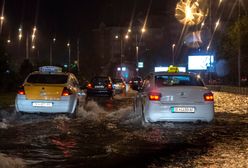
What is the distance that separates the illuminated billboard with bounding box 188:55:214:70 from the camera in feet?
243

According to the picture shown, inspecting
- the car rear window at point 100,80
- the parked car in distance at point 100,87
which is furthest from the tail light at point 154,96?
the car rear window at point 100,80

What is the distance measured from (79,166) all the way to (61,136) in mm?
3701

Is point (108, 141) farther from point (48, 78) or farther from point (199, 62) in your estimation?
point (199, 62)

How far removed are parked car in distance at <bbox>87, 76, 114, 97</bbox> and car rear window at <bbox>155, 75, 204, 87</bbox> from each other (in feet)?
60.0

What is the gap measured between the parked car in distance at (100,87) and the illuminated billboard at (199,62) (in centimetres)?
4270

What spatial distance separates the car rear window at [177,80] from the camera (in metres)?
14.0

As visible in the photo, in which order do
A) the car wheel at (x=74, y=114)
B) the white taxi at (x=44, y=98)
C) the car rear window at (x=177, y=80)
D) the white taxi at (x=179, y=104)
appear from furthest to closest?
the car wheel at (x=74, y=114) < the white taxi at (x=44, y=98) < the car rear window at (x=177, y=80) < the white taxi at (x=179, y=104)

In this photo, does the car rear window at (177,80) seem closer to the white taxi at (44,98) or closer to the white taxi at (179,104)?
the white taxi at (179,104)

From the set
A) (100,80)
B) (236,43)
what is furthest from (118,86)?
(236,43)

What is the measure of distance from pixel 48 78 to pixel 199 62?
60199mm

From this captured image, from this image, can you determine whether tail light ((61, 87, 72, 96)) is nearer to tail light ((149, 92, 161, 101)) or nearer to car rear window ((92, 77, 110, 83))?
tail light ((149, 92, 161, 101))

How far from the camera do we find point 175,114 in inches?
520

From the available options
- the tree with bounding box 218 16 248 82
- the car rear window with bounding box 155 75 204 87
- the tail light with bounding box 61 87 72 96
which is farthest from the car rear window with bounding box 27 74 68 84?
the tree with bounding box 218 16 248 82

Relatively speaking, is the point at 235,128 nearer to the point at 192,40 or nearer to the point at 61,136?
the point at 61,136
